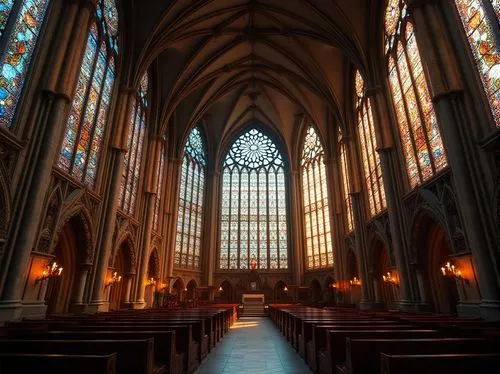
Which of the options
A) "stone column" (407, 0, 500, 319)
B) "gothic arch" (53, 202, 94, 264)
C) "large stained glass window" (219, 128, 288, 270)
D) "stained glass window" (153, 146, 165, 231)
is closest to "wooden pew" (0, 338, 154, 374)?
"stone column" (407, 0, 500, 319)

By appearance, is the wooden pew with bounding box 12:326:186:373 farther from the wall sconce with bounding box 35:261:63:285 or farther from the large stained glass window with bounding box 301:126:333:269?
the large stained glass window with bounding box 301:126:333:269

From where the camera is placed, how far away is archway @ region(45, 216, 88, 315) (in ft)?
38.4

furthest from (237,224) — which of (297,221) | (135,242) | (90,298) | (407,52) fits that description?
(407,52)

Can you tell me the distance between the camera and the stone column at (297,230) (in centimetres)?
2822

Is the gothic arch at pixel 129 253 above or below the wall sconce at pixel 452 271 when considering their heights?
above

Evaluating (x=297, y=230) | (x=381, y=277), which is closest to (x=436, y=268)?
(x=381, y=277)

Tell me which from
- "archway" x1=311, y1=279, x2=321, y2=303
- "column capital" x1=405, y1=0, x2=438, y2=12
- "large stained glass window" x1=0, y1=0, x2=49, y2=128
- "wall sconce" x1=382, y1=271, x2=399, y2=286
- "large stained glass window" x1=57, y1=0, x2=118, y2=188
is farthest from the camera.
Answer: "archway" x1=311, y1=279, x2=321, y2=303

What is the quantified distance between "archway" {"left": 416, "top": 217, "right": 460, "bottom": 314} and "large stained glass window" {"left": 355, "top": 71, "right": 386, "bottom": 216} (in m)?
3.65

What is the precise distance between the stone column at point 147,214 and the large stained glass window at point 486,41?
16.8 meters

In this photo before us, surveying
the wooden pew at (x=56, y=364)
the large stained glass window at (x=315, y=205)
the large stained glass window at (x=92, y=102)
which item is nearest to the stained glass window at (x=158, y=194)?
the large stained glass window at (x=92, y=102)

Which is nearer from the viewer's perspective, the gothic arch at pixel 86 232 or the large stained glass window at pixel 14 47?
the large stained glass window at pixel 14 47

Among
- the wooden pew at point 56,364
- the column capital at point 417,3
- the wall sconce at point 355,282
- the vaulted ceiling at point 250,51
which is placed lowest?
the wooden pew at point 56,364

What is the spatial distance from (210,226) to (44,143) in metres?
21.6

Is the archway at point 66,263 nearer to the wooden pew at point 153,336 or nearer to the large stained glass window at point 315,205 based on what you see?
the wooden pew at point 153,336
